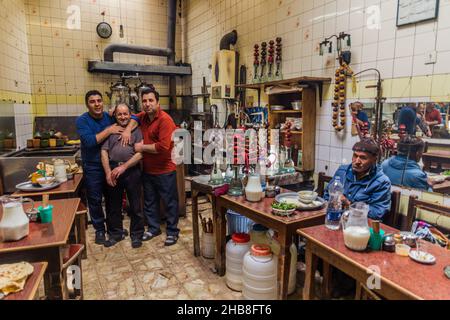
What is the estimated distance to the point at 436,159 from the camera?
241 centimetres

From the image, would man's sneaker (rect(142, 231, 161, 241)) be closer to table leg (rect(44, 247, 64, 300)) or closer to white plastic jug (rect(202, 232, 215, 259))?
white plastic jug (rect(202, 232, 215, 259))

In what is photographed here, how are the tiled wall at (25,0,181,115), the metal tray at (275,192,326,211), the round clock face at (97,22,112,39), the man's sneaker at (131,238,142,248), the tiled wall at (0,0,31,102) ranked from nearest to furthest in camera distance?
the metal tray at (275,192,326,211) → the man's sneaker at (131,238,142,248) → the tiled wall at (0,0,31,102) → the tiled wall at (25,0,181,115) → the round clock face at (97,22,112,39)

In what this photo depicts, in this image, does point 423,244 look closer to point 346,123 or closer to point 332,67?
point 346,123

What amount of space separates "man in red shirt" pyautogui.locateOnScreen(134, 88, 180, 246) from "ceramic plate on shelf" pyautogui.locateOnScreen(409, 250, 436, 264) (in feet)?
7.34

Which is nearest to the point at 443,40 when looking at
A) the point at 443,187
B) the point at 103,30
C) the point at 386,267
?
the point at 443,187

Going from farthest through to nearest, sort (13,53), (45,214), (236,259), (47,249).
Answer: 1. (13,53)
2. (236,259)
3. (45,214)
4. (47,249)

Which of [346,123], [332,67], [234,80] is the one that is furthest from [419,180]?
[234,80]

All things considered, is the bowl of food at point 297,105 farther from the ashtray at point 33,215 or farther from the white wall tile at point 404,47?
the ashtray at point 33,215

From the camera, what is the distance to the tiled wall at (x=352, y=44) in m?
2.40

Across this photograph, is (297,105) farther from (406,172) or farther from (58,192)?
(58,192)

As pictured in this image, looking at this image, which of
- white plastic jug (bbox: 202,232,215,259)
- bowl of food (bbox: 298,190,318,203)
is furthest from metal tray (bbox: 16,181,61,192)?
bowl of food (bbox: 298,190,318,203)

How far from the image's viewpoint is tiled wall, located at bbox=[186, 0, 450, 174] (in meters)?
2.40

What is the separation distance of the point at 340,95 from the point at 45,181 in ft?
9.44

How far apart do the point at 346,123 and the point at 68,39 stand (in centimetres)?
496
